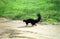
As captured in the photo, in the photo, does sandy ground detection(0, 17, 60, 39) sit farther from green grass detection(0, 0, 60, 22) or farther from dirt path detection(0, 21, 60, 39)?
green grass detection(0, 0, 60, 22)

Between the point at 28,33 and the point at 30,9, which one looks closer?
the point at 28,33

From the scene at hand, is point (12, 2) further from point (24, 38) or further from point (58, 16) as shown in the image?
point (24, 38)

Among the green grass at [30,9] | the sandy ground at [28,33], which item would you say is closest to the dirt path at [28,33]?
the sandy ground at [28,33]

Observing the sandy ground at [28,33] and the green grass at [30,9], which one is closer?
the sandy ground at [28,33]

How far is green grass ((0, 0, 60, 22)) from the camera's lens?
39.9 feet

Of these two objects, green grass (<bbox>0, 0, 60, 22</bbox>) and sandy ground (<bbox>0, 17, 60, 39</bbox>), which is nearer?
sandy ground (<bbox>0, 17, 60, 39</bbox>)

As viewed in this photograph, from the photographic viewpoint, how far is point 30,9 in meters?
13.3

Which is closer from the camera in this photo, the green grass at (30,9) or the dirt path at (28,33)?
the dirt path at (28,33)

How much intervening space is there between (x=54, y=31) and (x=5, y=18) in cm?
384

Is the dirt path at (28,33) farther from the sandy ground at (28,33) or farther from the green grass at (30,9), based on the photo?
the green grass at (30,9)

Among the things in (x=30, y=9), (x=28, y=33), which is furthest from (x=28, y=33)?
(x=30, y=9)

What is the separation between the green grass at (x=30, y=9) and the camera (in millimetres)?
12147

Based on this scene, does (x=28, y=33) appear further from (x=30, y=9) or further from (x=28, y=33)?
(x=30, y=9)

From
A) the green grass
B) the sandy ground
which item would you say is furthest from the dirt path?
the green grass
